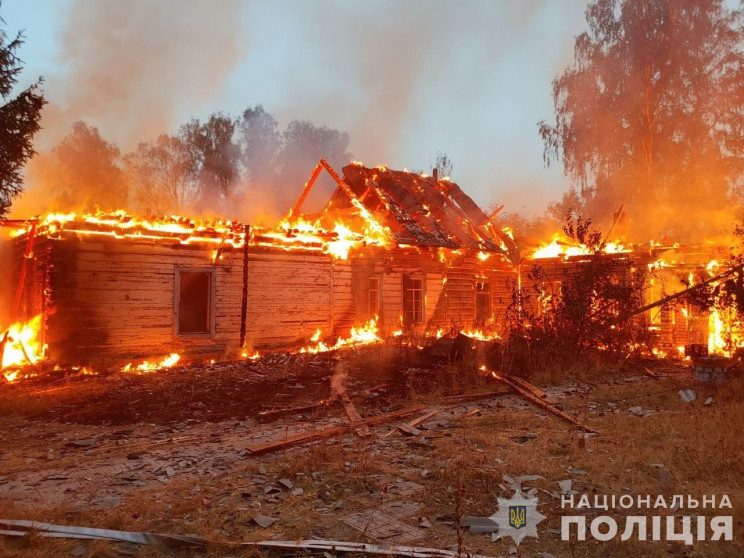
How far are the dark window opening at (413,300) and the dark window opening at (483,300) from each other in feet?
11.7

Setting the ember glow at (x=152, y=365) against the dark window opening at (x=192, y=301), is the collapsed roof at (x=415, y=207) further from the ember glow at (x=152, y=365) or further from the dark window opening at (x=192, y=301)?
the ember glow at (x=152, y=365)

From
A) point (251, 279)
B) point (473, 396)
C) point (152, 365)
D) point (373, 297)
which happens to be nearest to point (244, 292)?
point (251, 279)

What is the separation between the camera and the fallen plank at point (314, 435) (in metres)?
6.08

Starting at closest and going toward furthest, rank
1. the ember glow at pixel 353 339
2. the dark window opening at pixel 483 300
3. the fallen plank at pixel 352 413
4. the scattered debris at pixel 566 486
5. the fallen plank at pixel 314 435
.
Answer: the scattered debris at pixel 566 486
the fallen plank at pixel 314 435
the fallen plank at pixel 352 413
the ember glow at pixel 353 339
the dark window opening at pixel 483 300

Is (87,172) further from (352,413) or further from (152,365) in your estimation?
(352,413)

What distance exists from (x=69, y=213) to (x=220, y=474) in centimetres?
827

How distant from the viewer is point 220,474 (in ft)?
17.6

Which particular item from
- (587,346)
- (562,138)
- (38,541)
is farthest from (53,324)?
(562,138)

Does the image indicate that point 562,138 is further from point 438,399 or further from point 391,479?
point 391,479

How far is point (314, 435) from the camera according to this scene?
6531mm

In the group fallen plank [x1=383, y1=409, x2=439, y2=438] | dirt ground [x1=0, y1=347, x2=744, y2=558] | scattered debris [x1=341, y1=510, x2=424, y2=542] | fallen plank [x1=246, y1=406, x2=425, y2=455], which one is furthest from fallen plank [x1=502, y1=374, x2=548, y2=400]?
scattered debris [x1=341, y1=510, x2=424, y2=542]
